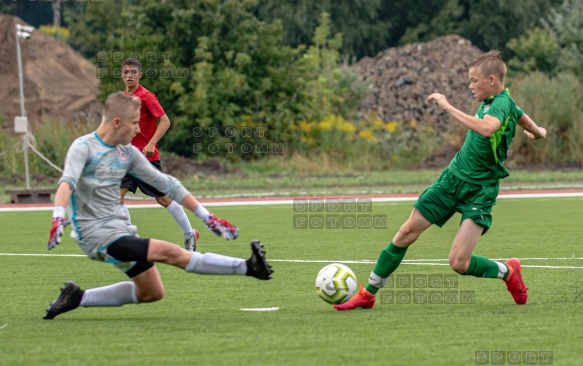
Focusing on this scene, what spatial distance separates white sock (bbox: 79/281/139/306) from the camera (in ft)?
27.2

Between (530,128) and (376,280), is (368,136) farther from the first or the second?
(376,280)

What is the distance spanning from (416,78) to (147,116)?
29.2 meters

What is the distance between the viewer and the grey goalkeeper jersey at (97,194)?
305 inches

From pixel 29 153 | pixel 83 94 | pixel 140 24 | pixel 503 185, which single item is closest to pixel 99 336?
pixel 503 185

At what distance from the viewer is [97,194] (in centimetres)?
785

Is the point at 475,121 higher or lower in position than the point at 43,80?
higher

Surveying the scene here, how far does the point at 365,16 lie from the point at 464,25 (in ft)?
18.0

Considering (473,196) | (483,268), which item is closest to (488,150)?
(473,196)

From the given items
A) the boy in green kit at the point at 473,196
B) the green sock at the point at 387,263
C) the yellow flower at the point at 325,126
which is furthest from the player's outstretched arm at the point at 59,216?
the yellow flower at the point at 325,126

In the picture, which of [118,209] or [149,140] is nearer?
[118,209]

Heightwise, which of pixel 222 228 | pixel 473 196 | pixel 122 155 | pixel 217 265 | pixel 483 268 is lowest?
pixel 483 268

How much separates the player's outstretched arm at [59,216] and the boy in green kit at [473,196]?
2.42m

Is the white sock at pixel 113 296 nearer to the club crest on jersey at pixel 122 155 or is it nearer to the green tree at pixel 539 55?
the club crest on jersey at pixel 122 155

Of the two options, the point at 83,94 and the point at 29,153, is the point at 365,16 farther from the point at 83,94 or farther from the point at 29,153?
the point at 29,153
